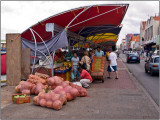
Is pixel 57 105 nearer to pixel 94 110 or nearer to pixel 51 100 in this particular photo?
pixel 51 100

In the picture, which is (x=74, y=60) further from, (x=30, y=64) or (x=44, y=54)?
(x=30, y=64)

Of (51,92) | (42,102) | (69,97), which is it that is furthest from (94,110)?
(42,102)

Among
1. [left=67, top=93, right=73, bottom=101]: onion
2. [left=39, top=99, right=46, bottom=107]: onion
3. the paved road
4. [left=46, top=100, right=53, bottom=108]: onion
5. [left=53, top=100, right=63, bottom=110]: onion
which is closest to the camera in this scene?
[left=53, top=100, right=63, bottom=110]: onion

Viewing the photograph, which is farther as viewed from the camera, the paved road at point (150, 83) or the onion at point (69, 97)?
the paved road at point (150, 83)

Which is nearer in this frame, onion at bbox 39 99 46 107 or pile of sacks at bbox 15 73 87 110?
pile of sacks at bbox 15 73 87 110

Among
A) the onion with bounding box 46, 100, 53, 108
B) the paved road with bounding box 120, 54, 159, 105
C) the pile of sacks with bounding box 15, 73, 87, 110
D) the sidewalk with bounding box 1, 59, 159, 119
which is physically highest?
the pile of sacks with bounding box 15, 73, 87, 110

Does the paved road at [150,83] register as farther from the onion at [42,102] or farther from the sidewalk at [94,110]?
the onion at [42,102]

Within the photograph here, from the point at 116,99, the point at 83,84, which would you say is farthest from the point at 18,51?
the point at 116,99

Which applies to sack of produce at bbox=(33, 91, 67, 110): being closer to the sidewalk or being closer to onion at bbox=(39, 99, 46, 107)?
onion at bbox=(39, 99, 46, 107)

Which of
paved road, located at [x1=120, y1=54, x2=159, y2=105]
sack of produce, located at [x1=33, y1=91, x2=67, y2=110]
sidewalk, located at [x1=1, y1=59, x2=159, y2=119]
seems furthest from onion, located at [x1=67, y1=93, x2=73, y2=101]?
paved road, located at [x1=120, y1=54, x2=159, y2=105]

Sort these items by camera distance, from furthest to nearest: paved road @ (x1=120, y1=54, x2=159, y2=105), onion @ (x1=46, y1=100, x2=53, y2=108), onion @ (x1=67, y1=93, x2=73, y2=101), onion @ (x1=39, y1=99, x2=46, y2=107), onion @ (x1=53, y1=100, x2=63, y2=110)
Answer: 1. paved road @ (x1=120, y1=54, x2=159, y2=105)
2. onion @ (x1=67, y1=93, x2=73, y2=101)
3. onion @ (x1=39, y1=99, x2=46, y2=107)
4. onion @ (x1=46, y1=100, x2=53, y2=108)
5. onion @ (x1=53, y1=100, x2=63, y2=110)

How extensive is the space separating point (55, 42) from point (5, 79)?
3.68m

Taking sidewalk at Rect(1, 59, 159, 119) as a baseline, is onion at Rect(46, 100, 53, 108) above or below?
Result: above

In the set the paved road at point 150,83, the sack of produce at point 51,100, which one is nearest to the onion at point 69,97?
the sack of produce at point 51,100
